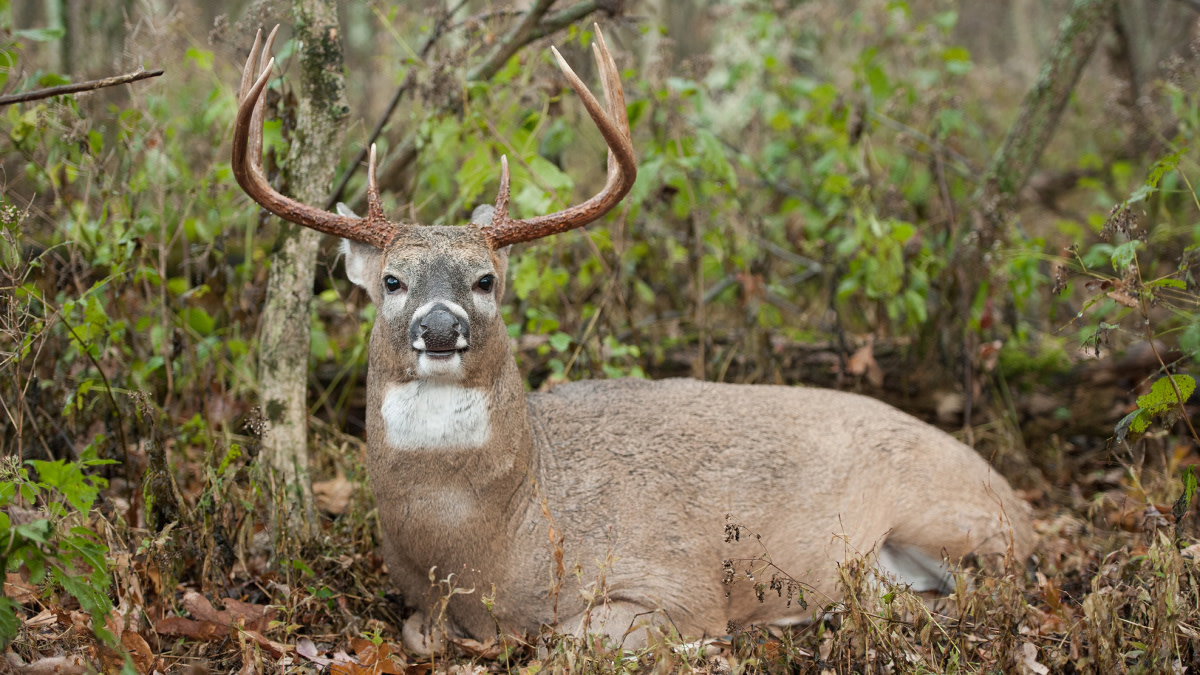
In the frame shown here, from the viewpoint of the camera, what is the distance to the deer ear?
13.8ft

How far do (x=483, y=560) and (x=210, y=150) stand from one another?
4252 mm

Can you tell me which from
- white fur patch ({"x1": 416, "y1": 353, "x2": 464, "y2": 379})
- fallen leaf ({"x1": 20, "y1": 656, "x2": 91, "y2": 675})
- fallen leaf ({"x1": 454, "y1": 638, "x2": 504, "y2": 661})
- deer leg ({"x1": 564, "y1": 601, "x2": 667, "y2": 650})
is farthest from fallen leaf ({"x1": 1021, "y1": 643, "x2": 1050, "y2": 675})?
fallen leaf ({"x1": 20, "y1": 656, "x2": 91, "y2": 675})

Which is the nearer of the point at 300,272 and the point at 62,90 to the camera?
the point at 62,90

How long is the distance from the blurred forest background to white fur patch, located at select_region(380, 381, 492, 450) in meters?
0.79

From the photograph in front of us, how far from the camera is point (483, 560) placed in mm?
4098

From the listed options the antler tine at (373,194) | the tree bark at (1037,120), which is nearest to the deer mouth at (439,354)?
the antler tine at (373,194)

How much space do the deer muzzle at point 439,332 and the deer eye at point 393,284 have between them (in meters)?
0.25

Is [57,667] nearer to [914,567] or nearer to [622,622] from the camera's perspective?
[622,622]

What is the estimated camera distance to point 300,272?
4742 mm

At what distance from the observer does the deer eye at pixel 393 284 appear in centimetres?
395

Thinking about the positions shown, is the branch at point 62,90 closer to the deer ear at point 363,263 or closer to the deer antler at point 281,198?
the deer antler at point 281,198

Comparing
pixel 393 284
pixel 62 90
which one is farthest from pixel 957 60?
pixel 62 90

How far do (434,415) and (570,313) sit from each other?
2.36 metres

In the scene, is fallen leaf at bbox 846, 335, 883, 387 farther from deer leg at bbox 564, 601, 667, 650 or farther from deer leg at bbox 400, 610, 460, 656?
deer leg at bbox 400, 610, 460, 656
